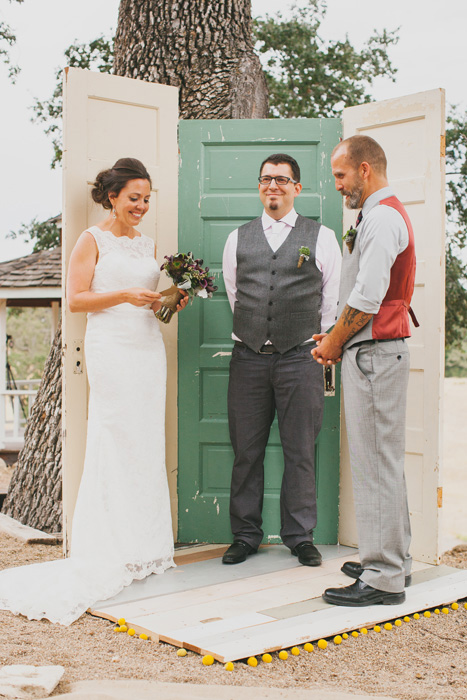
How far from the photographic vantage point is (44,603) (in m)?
3.25

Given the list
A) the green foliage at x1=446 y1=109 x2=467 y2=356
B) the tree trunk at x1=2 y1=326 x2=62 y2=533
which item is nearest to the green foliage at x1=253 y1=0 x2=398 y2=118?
the green foliage at x1=446 y1=109 x2=467 y2=356

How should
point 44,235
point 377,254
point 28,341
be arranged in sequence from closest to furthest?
point 377,254 < point 44,235 < point 28,341

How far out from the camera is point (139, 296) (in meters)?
3.60

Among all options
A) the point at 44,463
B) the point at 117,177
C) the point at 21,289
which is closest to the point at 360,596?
the point at 117,177

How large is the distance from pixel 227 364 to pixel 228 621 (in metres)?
1.60

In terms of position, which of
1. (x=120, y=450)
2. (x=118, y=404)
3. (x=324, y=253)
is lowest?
(x=120, y=450)

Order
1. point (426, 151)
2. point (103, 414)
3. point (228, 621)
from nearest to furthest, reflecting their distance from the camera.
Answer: point (228, 621), point (103, 414), point (426, 151)

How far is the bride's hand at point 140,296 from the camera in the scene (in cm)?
359

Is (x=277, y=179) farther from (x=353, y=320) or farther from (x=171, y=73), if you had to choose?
(x=171, y=73)

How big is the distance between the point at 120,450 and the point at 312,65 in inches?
393

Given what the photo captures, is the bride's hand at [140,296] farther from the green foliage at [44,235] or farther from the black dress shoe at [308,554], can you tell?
the green foliage at [44,235]

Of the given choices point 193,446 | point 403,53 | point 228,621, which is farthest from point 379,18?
point 228,621

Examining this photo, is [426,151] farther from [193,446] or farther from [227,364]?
[193,446]

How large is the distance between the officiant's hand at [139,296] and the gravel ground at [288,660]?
1.47 metres
